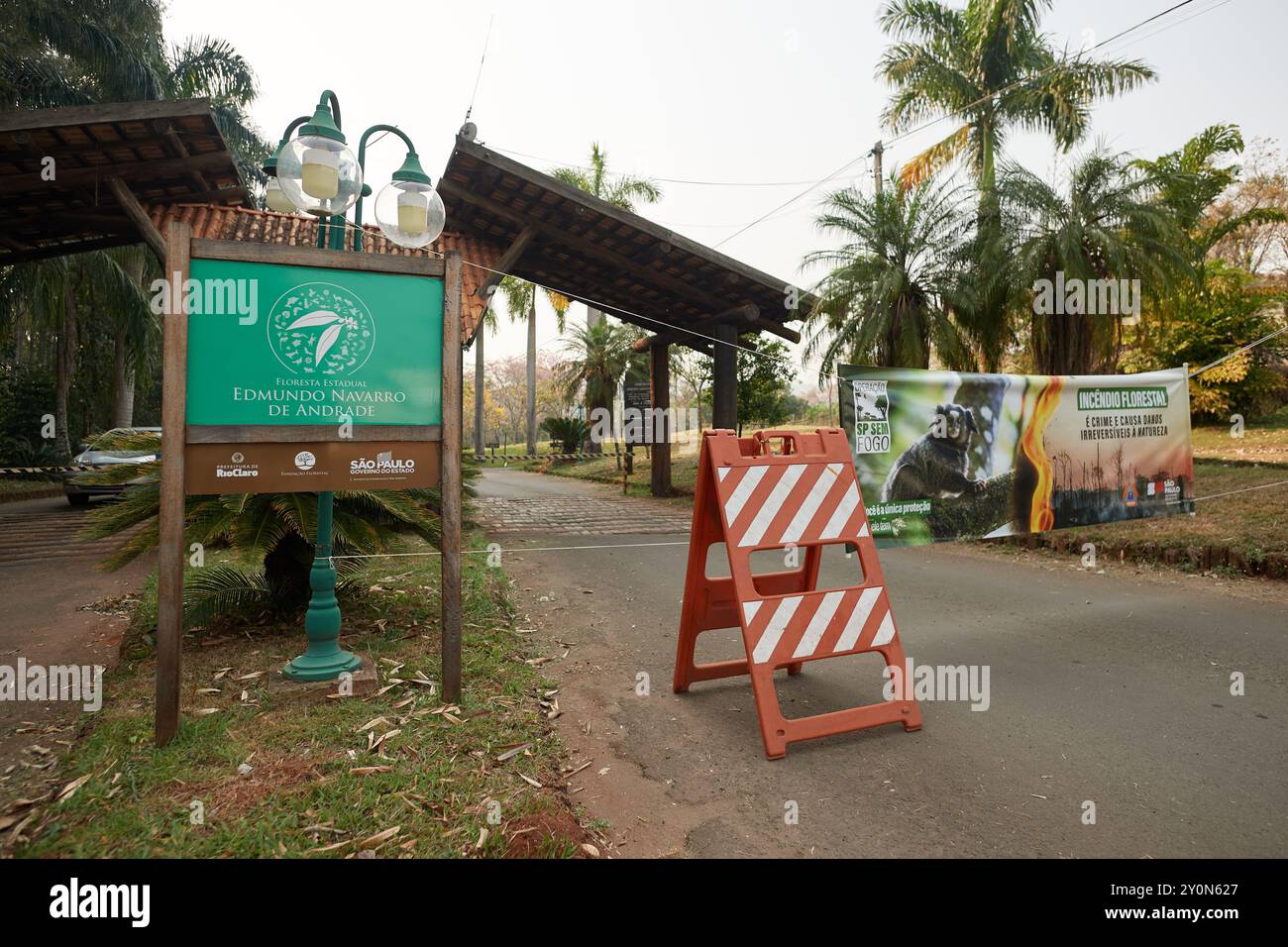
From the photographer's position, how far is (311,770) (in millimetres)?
3107

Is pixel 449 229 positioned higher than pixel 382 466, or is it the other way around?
pixel 449 229

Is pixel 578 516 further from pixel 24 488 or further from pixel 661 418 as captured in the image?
pixel 24 488

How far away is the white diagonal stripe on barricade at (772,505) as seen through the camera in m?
3.80

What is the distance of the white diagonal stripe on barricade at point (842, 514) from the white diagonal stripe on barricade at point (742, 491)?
18.5 inches

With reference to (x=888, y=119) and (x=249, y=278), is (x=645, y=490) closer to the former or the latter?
(x=888, y=119)

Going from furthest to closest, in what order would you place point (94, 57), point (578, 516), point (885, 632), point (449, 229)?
point (94, 57), point (578, 516), point (449, 229), point (885, 632)

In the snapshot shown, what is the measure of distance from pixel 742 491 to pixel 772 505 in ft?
0.60

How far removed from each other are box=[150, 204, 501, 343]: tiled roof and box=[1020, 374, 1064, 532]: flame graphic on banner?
7.78 m

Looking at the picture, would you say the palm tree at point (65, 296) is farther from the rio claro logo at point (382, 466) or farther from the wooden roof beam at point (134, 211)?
the rio claro logo at point (382, 466)

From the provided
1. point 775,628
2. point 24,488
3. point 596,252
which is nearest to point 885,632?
point 775,628

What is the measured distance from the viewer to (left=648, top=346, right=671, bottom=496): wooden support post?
17.1m

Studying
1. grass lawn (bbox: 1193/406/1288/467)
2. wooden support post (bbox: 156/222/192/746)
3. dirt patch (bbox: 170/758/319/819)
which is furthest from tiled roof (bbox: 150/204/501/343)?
grass lawn (bbox: 1193/406/1288/467)

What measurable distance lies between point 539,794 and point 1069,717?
2795 mm

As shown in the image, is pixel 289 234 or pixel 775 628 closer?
pixel 775 628
